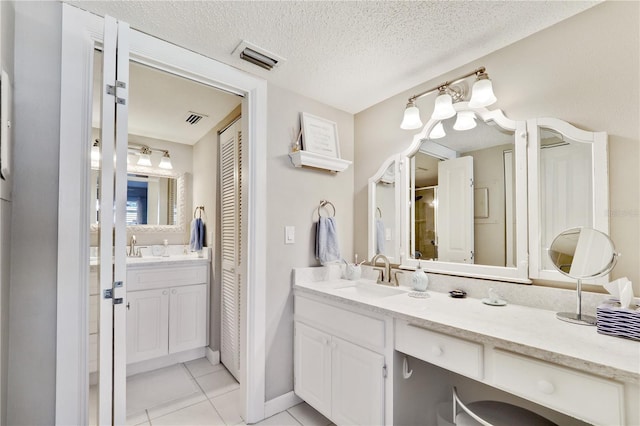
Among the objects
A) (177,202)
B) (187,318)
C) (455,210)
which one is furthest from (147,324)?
(455,210)

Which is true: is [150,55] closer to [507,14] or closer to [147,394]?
[507,14]

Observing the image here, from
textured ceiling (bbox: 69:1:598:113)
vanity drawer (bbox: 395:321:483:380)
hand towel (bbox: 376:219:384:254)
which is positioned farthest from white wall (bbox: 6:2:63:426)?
hand towel (bbox: 376:219:384:254)

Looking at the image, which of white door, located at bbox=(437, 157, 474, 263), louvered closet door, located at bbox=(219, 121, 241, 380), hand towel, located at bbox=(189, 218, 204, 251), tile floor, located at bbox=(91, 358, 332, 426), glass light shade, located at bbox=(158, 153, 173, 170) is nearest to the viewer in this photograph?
white door, located at bbox=(437, 157, 474, 263)

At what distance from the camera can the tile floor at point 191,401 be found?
192 cm

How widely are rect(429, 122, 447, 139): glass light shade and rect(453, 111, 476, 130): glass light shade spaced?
105 millimetres

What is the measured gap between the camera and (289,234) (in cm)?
212

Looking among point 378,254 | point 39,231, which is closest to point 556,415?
point 378,254

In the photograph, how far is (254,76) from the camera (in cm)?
198

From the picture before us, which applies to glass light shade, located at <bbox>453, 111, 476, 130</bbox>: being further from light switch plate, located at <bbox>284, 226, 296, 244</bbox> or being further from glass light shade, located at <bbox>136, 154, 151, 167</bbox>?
glass light shade, located at <bbox>136, 154, 151, 167</bbox>

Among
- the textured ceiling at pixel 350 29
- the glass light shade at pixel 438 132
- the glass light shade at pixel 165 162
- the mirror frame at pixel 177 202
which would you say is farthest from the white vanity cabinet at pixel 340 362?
A: the glass light shade at pixel 165 162

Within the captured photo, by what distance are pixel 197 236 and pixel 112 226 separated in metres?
2.01

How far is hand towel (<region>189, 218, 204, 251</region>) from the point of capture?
10.3 ft

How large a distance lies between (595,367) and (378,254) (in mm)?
1342

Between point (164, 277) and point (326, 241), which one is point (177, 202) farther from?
point (326, 241)
